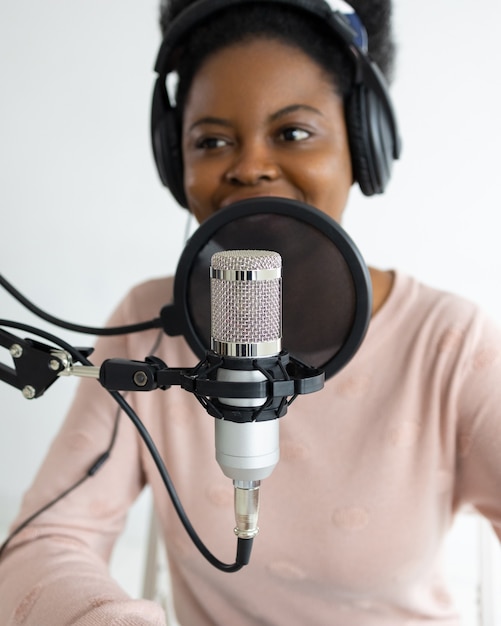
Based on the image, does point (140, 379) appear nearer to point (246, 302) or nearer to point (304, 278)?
point (246, 302)

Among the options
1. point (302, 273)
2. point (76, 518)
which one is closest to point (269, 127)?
point (302, 273)

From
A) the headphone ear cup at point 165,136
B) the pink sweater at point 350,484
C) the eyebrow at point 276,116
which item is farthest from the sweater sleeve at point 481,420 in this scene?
the headphone ear cup at point 165,136

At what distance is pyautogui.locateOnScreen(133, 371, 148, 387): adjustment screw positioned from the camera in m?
0.44

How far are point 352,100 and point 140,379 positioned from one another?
48 cm

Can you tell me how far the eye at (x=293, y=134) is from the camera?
2.46 feet

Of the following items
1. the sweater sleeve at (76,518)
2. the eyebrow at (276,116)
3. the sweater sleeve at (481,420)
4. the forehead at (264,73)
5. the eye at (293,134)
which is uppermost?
the forehead at (264,73)

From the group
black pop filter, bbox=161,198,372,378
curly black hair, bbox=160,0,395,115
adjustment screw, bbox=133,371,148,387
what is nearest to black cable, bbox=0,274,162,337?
black pop filter, bbox=161,198,372,378

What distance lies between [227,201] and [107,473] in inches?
14.8

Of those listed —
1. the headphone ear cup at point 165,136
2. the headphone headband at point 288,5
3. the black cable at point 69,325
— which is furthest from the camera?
the headphone ear cup at point 165,136

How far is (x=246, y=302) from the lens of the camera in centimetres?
40

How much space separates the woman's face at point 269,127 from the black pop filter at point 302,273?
16 cm


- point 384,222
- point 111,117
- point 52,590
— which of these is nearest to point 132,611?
point 52,590

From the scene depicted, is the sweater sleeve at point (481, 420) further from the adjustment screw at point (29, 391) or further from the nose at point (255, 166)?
the adjustment screw at point (29, 391)

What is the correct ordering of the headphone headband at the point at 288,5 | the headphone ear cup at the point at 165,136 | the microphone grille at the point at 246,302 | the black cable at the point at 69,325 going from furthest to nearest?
the headphone ear cup at the point at 165,136
the headphone headband at the point at 288,5
the black cable at the point at 69,325
the microphone grille at the point at 246,302
